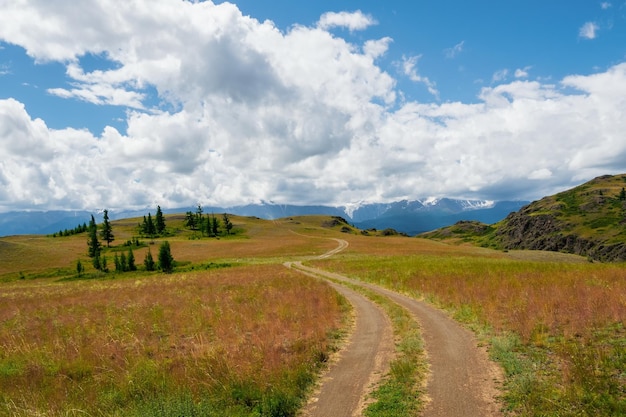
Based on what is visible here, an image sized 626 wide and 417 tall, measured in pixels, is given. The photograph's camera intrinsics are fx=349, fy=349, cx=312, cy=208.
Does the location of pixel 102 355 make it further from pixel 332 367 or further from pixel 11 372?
pixel 332 367

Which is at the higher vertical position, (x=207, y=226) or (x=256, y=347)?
(x=207, y=226)

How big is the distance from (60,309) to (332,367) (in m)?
23.2

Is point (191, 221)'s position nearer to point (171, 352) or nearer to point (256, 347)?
point (171, 352)

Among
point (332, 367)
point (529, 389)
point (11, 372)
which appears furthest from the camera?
point (11, 372)

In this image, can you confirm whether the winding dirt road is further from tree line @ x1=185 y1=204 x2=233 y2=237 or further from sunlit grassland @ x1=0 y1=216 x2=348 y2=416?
tree line @ x1=185 y1=204 x2=233 y2=237

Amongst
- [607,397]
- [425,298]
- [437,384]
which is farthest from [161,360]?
[425,298]

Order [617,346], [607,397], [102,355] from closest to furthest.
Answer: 1. [607,397]
2. [617,346]
3. [102,355]

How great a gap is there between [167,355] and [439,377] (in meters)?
9.69

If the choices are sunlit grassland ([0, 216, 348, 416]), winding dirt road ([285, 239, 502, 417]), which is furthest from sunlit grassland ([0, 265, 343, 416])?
winding dirt road ([285, 239, 502, 417])

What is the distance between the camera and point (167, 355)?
13148 mm

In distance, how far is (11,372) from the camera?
11.9 m

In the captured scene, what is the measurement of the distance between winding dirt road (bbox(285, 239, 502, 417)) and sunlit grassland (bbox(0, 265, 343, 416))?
2.81 feet

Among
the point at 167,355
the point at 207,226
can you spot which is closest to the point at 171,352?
the point at 167,355

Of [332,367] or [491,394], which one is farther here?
[332,367]
